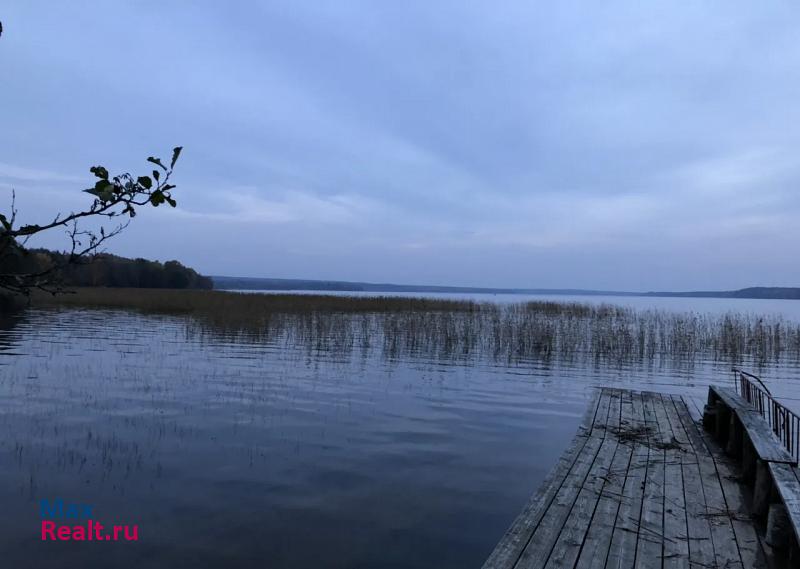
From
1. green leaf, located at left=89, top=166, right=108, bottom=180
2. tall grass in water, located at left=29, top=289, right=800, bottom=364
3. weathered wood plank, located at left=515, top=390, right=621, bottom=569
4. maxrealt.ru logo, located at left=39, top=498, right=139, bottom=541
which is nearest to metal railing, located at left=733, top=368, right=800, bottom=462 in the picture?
weathered wood plank, located at left=515, top=390, right=621, bottom=569

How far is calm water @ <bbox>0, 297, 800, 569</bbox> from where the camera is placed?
537 centimetres

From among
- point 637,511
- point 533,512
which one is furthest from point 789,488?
point 533,512

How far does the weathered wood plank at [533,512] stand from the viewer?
404 centimetres

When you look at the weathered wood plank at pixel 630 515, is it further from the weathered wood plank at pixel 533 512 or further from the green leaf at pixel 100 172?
the green leaf at pixel 100 172

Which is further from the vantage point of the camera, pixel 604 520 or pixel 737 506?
pixel 737 506

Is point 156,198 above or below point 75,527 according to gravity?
above

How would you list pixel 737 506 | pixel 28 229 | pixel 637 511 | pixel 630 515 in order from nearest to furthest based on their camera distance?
1. pixel 28 229
2. pixel 630 515
3. pixel 637 511
4. pixel 737 506

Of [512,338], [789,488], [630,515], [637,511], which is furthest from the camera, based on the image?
[512,338]

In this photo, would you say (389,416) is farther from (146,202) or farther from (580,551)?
(146,202)

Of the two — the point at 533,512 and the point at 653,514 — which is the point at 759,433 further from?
the point at 533,512

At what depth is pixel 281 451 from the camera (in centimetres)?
808

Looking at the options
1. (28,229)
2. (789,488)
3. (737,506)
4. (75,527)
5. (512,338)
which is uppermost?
(28,229)

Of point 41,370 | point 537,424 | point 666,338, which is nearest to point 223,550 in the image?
point 537,424

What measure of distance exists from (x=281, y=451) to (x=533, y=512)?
436 cm
